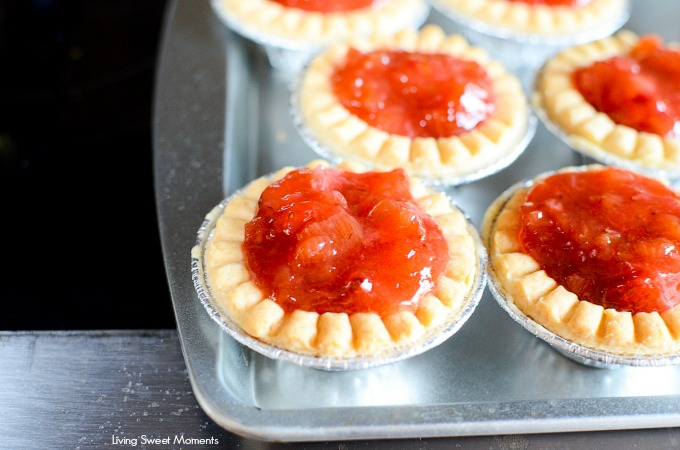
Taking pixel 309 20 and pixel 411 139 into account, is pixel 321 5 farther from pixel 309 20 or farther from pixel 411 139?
pixel 411 139

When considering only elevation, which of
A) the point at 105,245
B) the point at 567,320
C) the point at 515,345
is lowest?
the point at 105,245

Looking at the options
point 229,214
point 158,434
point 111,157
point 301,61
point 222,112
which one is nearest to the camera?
point 158,434

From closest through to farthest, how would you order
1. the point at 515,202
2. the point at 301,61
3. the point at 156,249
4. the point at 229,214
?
the point at 229,214 < the point at 515,202 < the point at 156,249 < the point at 301,61

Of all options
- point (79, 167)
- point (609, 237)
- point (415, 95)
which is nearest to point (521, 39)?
point (415, 95)

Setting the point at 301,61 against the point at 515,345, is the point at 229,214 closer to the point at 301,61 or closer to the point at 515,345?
the point at 515,345

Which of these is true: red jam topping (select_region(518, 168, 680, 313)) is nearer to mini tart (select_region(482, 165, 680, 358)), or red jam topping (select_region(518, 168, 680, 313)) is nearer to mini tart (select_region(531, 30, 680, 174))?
mini tart (select_region(482, 165, 680, 358))

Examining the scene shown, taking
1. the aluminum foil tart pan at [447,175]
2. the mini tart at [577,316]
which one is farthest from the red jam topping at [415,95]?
the mini tart at [577,316]

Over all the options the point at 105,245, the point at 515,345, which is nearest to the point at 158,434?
the point at 515,345
